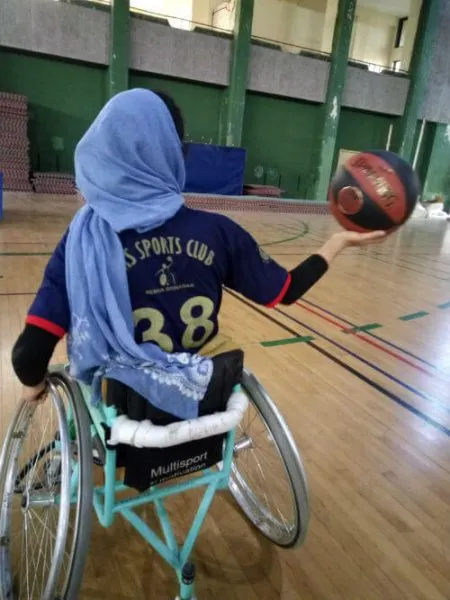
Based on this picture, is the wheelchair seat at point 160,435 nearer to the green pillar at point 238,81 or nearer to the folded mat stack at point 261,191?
the folded mat stack at point 261,191

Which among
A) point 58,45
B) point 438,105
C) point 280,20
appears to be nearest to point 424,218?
point 438,105

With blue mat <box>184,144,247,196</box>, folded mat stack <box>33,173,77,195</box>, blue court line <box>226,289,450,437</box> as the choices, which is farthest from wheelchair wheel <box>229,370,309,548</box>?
folded mat stack <box>33,173,77,195</box>

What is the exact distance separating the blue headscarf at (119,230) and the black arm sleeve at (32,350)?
51mm

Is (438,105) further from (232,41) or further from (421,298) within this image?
(421,298)

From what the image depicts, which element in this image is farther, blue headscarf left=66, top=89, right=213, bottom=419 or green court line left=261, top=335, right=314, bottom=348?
green court line left=261, top=335, right=314, bottom=348

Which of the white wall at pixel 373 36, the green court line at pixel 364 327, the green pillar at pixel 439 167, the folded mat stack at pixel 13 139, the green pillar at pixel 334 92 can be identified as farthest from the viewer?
the green pillar at pixel 439 167

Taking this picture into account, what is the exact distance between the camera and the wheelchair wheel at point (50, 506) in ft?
2.98

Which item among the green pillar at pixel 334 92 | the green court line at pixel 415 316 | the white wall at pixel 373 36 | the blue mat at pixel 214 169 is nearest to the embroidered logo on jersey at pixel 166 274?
the green court line at pixel 415 316

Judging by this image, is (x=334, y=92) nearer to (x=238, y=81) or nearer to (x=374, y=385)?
(x=238, y=81)

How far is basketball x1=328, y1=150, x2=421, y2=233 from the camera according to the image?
4.57 ft

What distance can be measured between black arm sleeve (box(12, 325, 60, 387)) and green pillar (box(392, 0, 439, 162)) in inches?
534

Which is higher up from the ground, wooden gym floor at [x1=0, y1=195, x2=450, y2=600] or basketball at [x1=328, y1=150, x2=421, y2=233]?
basketball at [x1=328, y1=150, x2=421, y2=233]

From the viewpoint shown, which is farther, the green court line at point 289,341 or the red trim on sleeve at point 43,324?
the green court line at point 289,341

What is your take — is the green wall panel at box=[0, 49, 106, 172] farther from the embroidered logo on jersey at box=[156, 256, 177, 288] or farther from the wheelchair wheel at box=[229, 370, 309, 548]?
Answer: the embroidered logo on jersey at box=[156, 256, 177, 288]
